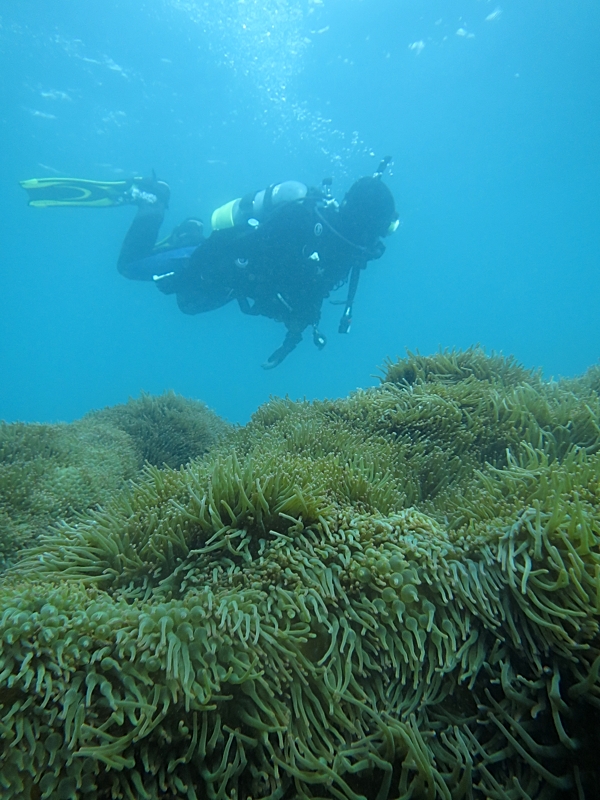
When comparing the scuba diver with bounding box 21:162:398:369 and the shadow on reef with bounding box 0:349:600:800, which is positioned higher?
the scuba diver with bounding box 21:162:398:369

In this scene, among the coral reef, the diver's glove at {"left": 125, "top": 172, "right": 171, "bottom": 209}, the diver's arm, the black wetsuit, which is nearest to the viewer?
the coral reef

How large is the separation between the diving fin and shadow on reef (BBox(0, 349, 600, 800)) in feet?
45.6

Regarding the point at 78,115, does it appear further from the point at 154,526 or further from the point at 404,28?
the point at 154,526

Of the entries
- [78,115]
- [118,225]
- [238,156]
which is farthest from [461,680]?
[118,225]

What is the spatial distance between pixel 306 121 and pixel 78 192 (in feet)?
105

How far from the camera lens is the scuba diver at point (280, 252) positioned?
8820 millimetres

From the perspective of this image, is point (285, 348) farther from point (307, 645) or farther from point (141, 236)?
point (307, 645)

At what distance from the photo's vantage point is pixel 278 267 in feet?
31.1

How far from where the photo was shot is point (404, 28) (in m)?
28.2

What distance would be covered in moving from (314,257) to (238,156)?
A: 118ft

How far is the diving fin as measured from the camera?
13430 millimetres

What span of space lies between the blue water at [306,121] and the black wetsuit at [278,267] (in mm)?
3101

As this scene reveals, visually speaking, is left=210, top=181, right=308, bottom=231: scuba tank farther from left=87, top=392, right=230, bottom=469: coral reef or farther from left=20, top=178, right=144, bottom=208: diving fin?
left=87, top=392, right=230, bottom=469: coral reef

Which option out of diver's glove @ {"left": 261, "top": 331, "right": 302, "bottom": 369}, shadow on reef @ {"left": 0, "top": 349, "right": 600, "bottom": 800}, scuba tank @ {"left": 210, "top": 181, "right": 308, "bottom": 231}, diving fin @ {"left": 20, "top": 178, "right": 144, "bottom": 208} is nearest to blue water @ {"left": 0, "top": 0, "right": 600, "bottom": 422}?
diver's glove @ {"left": 261, "top": 331, "right": 302, "bottom": 369}
